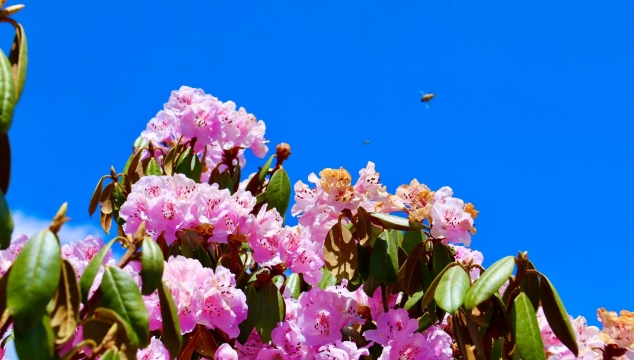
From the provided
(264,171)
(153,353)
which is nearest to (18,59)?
(153,353)

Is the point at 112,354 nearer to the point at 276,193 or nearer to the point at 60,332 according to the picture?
the point at 60,332

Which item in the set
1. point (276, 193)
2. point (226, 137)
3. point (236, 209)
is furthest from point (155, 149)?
point (236, 209)

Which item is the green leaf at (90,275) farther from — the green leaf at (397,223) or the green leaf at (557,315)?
the green leaf at (397,223)

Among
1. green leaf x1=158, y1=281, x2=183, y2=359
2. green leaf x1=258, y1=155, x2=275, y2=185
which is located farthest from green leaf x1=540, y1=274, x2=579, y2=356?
green leaf x1=258, y1=155, x2=275, y2=185

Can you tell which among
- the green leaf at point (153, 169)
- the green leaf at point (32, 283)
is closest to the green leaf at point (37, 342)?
the green leaf at point (32, 283)

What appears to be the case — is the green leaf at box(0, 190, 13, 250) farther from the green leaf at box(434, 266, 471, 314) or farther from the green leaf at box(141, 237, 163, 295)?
the green leaf at box(434, 266, 471, 314)
